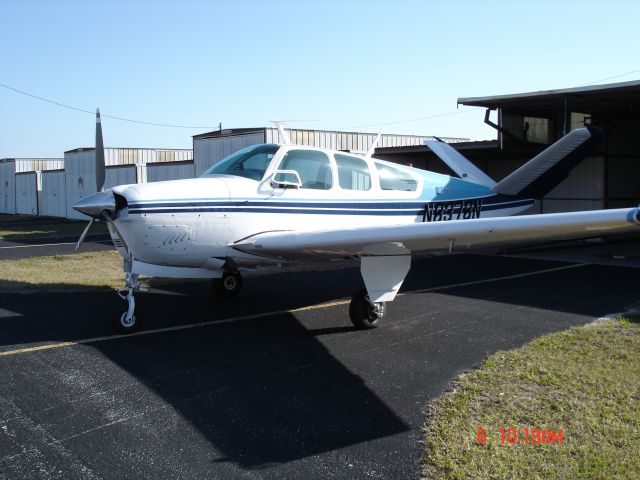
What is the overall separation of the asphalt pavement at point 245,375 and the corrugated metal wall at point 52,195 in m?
28.3

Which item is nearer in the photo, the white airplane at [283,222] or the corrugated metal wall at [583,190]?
the white airplane at [283,222]

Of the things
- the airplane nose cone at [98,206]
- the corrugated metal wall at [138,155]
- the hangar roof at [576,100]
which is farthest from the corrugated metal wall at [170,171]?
the airplane nose cone at [98,206]

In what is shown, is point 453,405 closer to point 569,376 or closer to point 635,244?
point 569,376

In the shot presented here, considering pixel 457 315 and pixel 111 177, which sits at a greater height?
pixel 111 177

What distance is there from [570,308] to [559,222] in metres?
4.10

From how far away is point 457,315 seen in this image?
8.27 m

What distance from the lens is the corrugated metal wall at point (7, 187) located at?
44.2 metres

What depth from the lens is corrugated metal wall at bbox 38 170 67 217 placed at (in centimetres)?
3575

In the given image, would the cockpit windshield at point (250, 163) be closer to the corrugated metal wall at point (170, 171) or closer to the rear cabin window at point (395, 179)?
the rear cabin window at point (395, 179)

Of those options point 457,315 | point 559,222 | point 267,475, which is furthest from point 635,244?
point 267,475

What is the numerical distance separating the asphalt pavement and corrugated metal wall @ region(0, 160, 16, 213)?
128ft

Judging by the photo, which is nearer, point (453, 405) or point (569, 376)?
point (453, 405)

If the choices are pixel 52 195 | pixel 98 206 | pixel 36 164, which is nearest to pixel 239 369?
pixel 98 206

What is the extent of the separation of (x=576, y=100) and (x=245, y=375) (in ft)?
46.3
